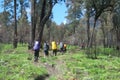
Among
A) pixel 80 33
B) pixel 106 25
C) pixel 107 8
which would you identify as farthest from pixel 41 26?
pixel 80 33

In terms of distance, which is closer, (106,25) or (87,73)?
(87,73)

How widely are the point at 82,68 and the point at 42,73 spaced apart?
323 centimetres

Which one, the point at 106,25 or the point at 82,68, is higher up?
the point at 106,25

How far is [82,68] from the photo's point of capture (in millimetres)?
24016

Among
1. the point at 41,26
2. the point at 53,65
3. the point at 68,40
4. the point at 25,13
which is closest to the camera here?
the point at 53,65

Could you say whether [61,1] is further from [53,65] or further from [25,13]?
[25,13]

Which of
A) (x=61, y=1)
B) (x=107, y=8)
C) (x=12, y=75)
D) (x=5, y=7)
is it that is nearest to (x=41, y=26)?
(x=61, y=1)

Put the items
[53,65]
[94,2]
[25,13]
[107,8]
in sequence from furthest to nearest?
[25,13], [107,8], [94,2], [53,65]

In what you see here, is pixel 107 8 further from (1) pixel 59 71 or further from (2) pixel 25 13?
(2) pixel 25 13

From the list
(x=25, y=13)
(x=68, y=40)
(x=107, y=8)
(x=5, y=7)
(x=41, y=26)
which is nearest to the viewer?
(x=41, y=26)

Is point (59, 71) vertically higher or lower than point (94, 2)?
lower

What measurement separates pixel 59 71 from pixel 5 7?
5174 centimetres

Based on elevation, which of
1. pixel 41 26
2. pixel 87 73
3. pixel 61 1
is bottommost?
pixel 87 73

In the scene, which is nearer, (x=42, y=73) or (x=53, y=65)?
(x=42, y=73)
